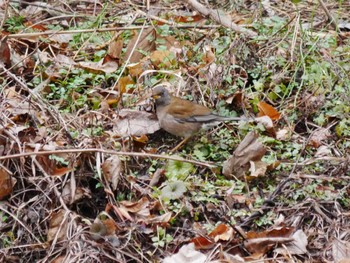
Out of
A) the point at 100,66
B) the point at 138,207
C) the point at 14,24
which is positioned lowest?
the point at 14,24

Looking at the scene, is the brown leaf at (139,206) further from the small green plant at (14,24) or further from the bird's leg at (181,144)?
the small green plant at (14,24)

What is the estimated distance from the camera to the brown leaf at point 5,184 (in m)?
5.02

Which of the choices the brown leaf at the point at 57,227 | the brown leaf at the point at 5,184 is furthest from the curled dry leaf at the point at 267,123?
the brown leaf at the point at 5,184

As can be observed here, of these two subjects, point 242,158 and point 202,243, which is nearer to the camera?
point 202,243

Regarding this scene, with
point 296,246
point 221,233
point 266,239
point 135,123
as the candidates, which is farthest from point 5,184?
point 296,246

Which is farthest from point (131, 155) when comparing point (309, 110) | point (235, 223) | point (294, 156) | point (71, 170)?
point (309, 110)

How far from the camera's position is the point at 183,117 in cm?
593

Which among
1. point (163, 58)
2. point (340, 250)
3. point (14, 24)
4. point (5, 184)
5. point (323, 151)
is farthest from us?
point (14, 24)

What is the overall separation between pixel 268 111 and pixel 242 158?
78cm

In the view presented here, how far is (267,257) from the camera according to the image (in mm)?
4871

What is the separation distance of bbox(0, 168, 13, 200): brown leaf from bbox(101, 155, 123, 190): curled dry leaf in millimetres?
621

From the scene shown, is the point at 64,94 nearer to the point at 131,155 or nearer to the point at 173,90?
the point at 173,90

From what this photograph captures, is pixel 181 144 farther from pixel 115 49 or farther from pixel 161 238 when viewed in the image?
pixel 115 49

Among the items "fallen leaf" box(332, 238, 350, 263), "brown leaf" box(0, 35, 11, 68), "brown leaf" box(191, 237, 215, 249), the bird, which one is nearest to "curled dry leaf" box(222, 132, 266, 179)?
the bird
